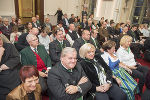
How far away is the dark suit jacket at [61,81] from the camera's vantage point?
1.48 metres

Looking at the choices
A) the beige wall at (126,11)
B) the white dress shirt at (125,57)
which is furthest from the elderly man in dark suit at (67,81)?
the beige wall at (126,11)

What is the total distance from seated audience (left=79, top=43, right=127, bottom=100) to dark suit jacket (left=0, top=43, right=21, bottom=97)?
113cm

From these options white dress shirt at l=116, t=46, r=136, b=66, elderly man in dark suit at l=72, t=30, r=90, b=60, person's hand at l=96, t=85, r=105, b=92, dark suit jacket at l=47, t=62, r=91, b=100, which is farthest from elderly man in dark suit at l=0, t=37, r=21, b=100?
white dress shirt at l=116, t=46, r=136, b=66

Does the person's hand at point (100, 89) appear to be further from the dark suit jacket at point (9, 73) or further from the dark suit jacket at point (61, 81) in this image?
the dark suit jacket at point (9, 73)

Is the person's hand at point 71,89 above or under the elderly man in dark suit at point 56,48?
under

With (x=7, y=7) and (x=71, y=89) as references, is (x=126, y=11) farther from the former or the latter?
(x=71, y=89)

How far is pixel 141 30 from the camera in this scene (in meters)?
6.82

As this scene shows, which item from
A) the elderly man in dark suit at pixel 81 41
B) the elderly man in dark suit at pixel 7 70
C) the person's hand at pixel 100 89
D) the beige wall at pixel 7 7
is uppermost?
the beige wall at pixel 7 7

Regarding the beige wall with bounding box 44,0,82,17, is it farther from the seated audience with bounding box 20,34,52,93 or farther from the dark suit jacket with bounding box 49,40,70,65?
the seated audience with bounding box 20,34,52,93

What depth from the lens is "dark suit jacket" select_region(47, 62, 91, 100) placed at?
1.48 metres

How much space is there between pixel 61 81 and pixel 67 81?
8 cm

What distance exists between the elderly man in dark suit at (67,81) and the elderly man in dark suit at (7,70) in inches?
30.0

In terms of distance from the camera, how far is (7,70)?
2002mm

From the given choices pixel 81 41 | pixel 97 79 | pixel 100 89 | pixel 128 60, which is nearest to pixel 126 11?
pixel 81 41
